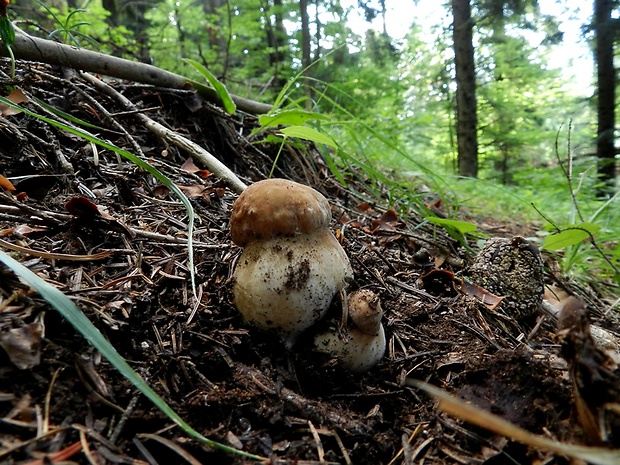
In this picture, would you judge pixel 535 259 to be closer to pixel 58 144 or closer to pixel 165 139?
pixel 165 139

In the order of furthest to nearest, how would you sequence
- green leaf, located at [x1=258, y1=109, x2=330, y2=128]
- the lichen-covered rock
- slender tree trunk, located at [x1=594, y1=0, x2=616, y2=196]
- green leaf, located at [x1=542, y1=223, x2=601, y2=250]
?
slender tree trunk, located at [x1=594, y1=0, x2=616, y2=196] < green leaf, located at [x1=258, y1=109, x2=330, y2=128] < green leaf, located at [x1=542, y1=223, x2=601, y2=250] < the lichen-covered rock

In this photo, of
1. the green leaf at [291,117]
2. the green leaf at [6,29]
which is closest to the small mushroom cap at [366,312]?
the green leaf at [291,117]

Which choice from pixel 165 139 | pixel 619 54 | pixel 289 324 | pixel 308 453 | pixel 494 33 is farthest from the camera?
pixel 494 33

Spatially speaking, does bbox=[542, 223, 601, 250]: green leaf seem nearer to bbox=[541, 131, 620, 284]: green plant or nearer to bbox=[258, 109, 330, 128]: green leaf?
bbox=[541, 131, 620, 284]: green plant

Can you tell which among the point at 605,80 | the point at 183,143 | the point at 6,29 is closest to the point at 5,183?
the point at 6,29

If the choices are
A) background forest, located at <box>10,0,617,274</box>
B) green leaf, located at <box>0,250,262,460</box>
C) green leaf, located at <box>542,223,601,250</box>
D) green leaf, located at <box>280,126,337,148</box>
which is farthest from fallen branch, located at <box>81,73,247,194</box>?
background forest, located at <box>10,0,617,274</box>

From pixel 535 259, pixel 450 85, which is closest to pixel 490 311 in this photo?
pixel 535 259

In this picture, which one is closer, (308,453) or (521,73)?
(308,453)
